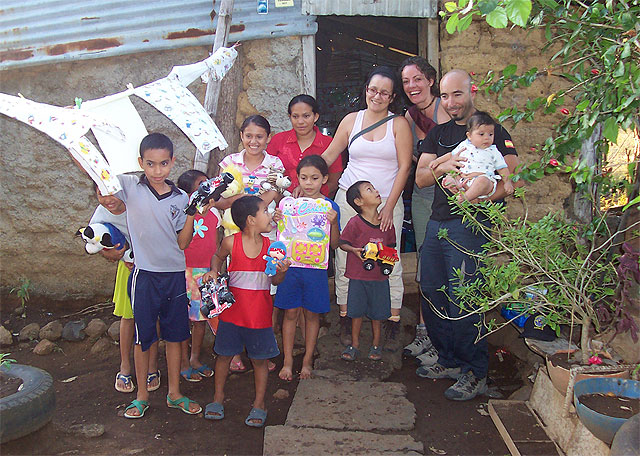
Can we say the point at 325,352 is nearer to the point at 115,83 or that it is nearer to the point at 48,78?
the point at 115,83

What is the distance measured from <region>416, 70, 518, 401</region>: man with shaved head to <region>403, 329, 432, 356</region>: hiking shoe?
344 mm

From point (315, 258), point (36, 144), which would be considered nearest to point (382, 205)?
point (315, 258)

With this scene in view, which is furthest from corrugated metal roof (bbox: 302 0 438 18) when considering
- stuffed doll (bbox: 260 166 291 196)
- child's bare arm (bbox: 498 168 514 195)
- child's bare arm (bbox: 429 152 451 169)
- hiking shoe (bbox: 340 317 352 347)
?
hiking shoe (bbox: 340 317 352 347)

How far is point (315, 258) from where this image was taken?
378cm

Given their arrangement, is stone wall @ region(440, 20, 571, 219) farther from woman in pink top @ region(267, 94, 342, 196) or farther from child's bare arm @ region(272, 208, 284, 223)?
child's bare arm @ region(272, 208, 284, 223)

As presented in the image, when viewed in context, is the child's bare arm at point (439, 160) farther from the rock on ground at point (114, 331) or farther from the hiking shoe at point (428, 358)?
the rock on ground at point (114, 331)

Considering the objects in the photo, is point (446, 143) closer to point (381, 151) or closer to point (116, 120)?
point (381, 151)

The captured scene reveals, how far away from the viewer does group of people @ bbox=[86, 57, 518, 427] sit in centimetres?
327

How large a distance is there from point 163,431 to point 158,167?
1478mm

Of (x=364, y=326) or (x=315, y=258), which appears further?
(x=364, y=326)

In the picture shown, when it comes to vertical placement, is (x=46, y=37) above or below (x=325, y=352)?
above

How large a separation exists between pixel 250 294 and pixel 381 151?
1416 mm

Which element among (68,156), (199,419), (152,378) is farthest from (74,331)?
(199,419)

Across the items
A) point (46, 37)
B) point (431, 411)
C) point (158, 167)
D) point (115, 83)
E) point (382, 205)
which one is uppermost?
point (46, 37)
